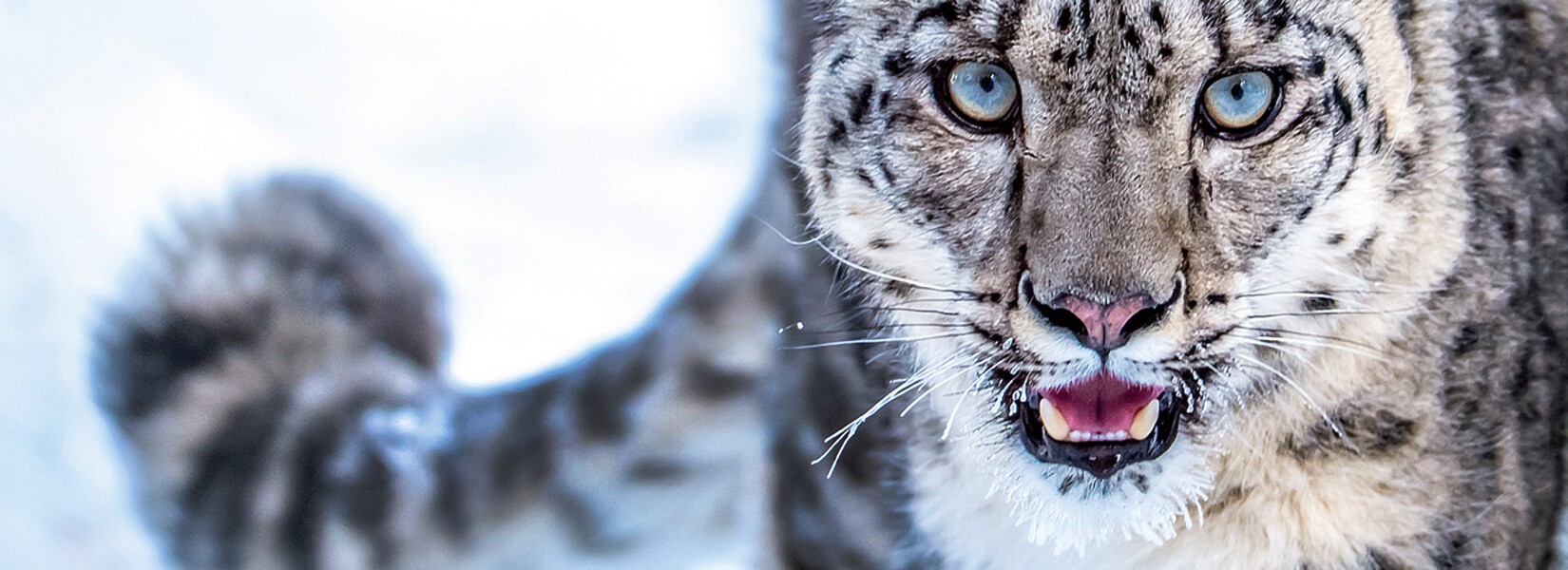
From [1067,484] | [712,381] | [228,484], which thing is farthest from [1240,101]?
[228,484]

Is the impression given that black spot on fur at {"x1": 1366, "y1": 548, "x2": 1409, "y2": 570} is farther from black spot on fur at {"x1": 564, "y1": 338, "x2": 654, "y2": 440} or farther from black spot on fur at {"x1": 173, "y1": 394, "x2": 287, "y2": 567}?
black spot on fur at {"x1": 173, "y1": 394, "x2": 287, "y2": 567}

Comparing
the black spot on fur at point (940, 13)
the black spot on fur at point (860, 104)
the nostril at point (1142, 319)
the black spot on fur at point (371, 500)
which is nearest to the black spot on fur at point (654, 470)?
the black spot on fur at point (371, 500)

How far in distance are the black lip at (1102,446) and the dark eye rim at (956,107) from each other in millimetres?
216

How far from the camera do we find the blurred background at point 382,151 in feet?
8.24

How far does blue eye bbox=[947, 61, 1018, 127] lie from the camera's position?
128 cm

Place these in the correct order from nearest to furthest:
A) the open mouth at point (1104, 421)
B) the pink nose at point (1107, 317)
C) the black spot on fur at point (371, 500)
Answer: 1. the pink nose at point (1107, 317)
2. the open mouth at point (1104, 421)
3. the black spot on fur at point (371, 500)

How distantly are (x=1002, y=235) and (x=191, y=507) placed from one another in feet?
4.93

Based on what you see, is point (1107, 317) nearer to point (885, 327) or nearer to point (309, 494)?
point (885, 327)

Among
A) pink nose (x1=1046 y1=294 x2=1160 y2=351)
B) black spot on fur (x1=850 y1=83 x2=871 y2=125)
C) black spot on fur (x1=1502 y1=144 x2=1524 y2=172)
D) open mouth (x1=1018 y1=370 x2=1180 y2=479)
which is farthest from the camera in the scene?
black spot on fur (x1=1502 y1=144 x2=1524 y2=172)

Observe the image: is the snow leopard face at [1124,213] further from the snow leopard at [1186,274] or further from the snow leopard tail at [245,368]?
the snow leopard tail at [245,368]

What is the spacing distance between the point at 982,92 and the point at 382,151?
8.91ft

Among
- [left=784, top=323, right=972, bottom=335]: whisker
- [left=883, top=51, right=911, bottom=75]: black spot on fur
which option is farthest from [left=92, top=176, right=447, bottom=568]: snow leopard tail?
[left=883, top=51, right=911, bottom=75]: black spot on fur

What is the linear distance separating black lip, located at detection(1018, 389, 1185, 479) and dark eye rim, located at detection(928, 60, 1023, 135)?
22cm

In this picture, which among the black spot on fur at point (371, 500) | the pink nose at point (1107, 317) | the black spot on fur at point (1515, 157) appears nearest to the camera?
the pink nose at point (1107, 317)
